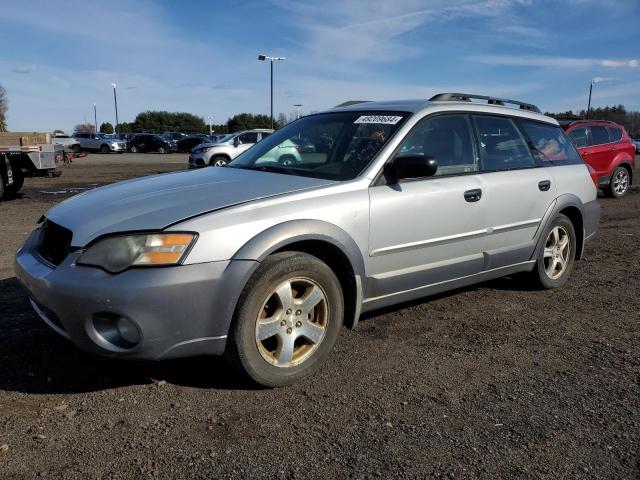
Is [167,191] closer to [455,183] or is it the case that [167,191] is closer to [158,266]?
[158,266]

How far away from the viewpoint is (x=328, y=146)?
4.06 m

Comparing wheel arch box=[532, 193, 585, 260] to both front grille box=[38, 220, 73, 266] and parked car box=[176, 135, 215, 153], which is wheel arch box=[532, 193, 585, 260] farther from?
parked car box=[176, 135, 215, 153]

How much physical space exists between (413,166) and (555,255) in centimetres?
235

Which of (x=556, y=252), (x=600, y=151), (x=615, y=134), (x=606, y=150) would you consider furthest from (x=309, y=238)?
(x=615, y=134)

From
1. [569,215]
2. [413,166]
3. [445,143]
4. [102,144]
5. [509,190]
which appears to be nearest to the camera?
[413,166]

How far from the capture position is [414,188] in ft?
12.3

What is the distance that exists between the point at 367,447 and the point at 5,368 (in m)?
2.23

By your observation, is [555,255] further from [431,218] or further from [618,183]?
[618,183]

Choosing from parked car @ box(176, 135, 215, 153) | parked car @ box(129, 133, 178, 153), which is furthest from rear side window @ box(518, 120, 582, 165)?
parked car @ box(129, 133, 178, 153)

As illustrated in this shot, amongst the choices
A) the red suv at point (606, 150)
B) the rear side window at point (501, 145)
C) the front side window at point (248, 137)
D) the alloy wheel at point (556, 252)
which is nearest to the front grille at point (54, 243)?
the rear side window at point (501, 145)

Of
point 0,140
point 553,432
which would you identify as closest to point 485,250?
point 553,432

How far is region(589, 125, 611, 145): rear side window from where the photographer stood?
12.1 metres

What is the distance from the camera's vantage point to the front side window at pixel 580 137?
38.0 feet

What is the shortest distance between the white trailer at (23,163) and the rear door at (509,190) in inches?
391
